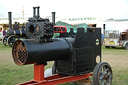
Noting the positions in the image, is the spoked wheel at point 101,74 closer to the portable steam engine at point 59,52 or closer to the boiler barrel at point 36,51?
the portable steam engine at point 59,52

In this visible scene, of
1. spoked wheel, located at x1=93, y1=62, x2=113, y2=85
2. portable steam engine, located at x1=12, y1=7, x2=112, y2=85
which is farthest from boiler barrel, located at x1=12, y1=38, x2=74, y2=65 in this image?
spoked wheel, located at x1=93, y1=62, x2=113, y2=85

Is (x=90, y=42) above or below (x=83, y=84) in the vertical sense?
above

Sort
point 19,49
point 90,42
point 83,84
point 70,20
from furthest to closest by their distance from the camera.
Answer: point 70,20, point 83,84, point 90,42, point 19,49

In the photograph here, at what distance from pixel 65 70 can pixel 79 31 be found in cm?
87

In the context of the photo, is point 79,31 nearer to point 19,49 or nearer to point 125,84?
point 19,49

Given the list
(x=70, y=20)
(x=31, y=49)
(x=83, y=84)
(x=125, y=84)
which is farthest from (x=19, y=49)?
(x=70, y=20)

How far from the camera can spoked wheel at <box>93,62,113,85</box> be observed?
13.8 ft

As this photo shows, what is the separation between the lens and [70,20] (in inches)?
1193

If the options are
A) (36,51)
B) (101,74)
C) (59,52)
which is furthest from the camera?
(101,74)

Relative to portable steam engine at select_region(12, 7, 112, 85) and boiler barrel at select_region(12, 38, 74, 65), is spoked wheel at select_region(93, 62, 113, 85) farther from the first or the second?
boiler barrel at select_region(12, 38, 74, 65)

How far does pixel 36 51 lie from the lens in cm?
356

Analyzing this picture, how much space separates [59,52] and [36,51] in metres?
0.56

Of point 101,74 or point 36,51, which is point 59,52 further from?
point 101,74

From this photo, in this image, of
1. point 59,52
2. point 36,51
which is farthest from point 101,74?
point 36,51
